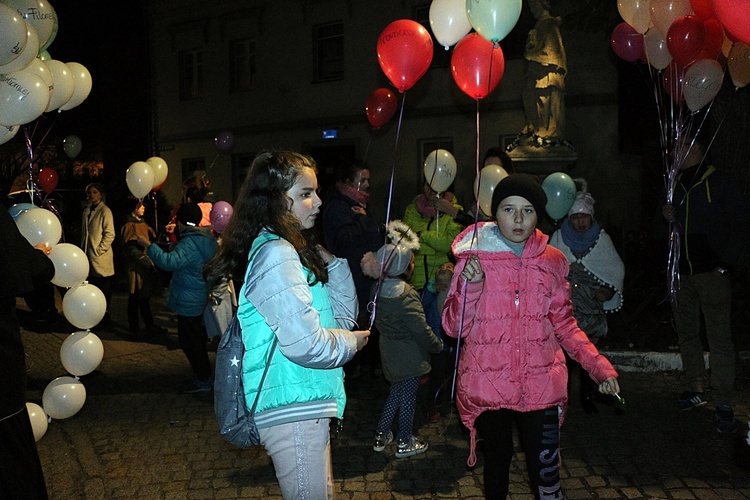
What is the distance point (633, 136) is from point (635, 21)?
931 cm

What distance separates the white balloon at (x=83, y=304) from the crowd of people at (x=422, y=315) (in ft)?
5.03

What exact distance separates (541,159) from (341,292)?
16.8ft

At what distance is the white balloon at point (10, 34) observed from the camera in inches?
150

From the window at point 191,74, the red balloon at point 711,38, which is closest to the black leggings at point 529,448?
the red balloon at point 711,38

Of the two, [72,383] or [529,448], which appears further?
[72,383]

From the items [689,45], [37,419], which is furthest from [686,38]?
[37,419]

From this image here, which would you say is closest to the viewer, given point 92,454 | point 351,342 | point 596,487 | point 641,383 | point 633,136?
point 351,342

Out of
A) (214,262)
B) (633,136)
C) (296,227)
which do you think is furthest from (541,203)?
(633,136)

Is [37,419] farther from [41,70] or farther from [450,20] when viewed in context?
[450,20]

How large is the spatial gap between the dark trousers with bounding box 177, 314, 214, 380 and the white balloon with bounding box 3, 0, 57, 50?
297 centimetres

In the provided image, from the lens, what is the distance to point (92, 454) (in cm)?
525

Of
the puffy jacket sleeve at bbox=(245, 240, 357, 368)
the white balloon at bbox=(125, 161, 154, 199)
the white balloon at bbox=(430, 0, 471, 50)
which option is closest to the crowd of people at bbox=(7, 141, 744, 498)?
the puffy jacket sleeve at bbox=(245, 240, 357, 368)

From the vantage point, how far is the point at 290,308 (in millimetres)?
2545

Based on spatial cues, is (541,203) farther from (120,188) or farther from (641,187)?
(120,188)
